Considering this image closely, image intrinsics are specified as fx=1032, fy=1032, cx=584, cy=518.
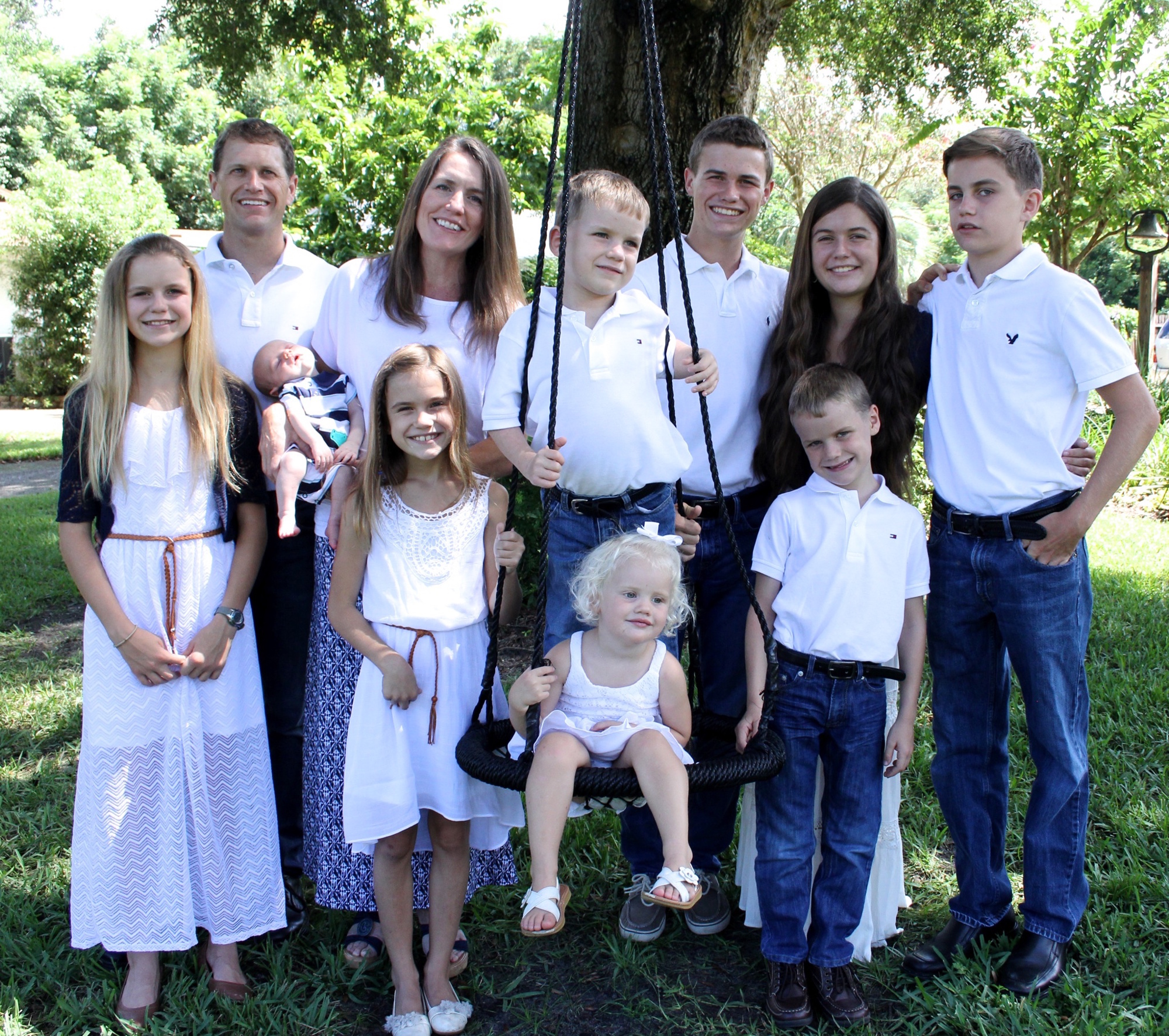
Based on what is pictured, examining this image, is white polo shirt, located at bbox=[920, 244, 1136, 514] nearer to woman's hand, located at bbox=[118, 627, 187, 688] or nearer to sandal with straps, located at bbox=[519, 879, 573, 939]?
sandal with straps, located at bbox=[519, 879, 573, 939]

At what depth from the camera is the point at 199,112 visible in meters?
32.1

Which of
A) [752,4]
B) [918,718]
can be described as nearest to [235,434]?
[752,4]

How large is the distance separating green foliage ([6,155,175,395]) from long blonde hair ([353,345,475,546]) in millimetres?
17972

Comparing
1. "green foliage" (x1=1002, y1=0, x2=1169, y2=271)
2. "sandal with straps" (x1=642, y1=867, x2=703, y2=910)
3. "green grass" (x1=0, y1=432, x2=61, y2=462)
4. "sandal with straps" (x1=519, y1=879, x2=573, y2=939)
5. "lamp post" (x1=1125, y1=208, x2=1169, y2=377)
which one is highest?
"green foliage" (x1=1002, y1=0, x2=1169, y2=271)

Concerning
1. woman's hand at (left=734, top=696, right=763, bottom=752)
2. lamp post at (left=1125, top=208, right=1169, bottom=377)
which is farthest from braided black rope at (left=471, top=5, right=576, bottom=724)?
lamp post at (left=1125, top=208, right=1169, bottom=377)

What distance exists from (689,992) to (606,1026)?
237mm

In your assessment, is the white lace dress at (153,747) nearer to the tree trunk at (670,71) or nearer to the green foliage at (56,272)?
the tree trunk at (670,71)

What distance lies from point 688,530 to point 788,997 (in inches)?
45.2

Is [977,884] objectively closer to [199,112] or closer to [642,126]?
[642,126]

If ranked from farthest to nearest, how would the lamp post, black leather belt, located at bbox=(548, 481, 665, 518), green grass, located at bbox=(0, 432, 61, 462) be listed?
1. green grass, located at bbox=(0, 432, 61, 462)
2. the lamp post
3. black leather belt, located at bbox=(548, 481, 665, 518)

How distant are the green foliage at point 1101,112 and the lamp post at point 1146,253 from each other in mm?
406

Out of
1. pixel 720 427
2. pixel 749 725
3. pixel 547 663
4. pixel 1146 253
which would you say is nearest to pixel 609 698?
pixel 547 663

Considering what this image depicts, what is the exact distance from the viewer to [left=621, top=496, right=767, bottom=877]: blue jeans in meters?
2.78

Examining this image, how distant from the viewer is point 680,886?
2.10 meters
